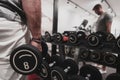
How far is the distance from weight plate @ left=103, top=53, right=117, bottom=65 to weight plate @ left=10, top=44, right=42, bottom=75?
196 centimetres

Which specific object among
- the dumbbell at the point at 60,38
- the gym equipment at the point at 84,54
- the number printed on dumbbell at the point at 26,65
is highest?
the number printed on dumbbell at the point at 26,65

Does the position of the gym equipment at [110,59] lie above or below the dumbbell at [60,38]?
below

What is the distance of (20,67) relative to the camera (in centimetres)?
71

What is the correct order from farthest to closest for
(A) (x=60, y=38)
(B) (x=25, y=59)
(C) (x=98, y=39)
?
(A) (x=60, y=38) < (C) (x=98, y=39) < (B) (x=25, y=59)

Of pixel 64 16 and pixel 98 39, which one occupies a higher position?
pixel 64 16

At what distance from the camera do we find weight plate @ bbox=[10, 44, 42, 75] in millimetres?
672

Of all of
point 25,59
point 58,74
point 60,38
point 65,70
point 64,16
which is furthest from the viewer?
point 64,16

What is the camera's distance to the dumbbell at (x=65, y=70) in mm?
1450

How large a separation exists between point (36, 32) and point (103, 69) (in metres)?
2.69

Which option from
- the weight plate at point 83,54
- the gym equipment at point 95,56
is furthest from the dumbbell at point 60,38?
the gym equipment at point 95,56

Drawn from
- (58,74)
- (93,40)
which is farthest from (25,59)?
(93,40)

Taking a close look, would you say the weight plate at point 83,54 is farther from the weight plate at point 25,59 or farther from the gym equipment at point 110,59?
the weight plate at point 25,59

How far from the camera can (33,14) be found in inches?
30.4

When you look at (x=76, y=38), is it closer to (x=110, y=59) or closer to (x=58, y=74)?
(x=110, y=59)
